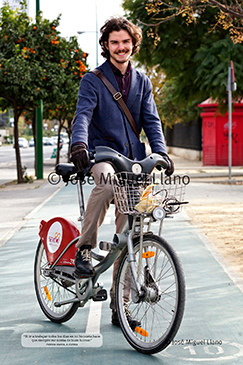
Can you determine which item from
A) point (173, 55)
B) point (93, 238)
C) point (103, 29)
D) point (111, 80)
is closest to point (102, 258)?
point (93, 238)

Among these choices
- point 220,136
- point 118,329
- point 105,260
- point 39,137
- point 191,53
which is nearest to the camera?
point 105,260

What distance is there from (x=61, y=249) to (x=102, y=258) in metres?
0.47

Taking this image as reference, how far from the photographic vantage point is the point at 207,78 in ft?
52.9

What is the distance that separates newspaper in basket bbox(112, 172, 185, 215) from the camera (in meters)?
3.31

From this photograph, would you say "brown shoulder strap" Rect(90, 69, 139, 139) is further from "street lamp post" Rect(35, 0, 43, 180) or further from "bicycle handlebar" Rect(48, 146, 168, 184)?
"street lamp post" Rect(35, 0, 43, 180)

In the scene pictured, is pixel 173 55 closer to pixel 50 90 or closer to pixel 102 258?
pixel 50 90

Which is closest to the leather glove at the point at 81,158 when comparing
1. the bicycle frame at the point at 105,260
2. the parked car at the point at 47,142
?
the bicycle frame at the point at 105,260

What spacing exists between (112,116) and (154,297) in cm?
122

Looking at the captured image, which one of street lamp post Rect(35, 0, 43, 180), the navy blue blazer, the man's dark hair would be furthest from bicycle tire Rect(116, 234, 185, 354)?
street lamp post Rect(35, 0, 43, 180)

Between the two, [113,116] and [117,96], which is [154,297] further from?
[117,96]

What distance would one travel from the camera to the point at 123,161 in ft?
11.5

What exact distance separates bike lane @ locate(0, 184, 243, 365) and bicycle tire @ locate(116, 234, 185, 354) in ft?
0.40

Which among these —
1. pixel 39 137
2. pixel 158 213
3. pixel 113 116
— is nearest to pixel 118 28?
pixel 113 116

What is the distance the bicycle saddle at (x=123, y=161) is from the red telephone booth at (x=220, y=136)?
21750mm
